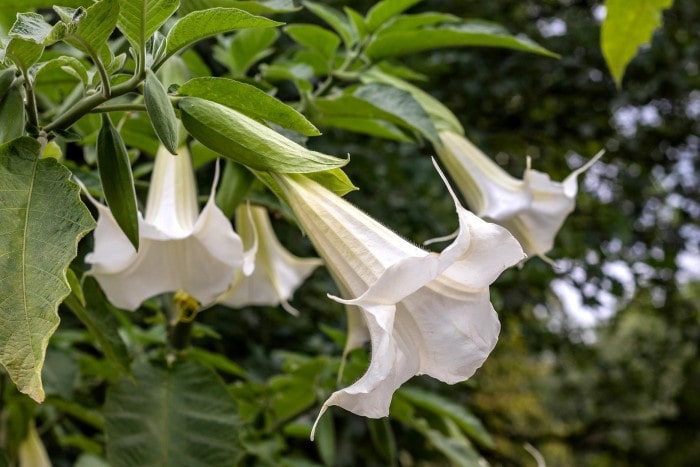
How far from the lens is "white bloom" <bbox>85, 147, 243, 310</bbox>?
64 centimetres

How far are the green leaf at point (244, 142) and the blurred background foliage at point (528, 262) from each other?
441 mm

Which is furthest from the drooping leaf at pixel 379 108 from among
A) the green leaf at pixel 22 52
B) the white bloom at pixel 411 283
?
the green leaf at pixel 22 52

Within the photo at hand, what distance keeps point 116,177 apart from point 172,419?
1.05 feet

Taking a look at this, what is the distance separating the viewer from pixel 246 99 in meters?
0.53

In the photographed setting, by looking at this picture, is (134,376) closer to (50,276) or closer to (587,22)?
(50,276)

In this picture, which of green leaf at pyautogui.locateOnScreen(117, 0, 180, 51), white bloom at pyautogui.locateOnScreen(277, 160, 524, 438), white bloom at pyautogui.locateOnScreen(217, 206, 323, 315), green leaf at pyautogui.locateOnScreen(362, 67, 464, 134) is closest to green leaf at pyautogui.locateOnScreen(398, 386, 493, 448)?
white bloom at pyautogui.locateOnScreen(217, 206, 323, 315)

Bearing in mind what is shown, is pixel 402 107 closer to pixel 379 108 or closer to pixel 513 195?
pixel 379 108

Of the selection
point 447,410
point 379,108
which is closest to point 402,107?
point 379,108

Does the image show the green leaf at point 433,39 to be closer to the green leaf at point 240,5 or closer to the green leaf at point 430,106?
the green leaf at point 430,106

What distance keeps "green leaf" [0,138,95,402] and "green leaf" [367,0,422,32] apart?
445mm

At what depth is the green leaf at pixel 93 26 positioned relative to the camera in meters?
0.47

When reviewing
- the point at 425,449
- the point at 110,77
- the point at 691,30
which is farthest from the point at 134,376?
the point at 691,30

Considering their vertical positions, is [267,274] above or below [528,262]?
above

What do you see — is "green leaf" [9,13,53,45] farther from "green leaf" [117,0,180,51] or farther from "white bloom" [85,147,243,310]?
"white bloom" [85,147,243,310]
